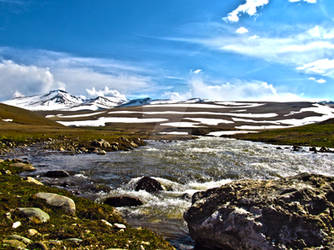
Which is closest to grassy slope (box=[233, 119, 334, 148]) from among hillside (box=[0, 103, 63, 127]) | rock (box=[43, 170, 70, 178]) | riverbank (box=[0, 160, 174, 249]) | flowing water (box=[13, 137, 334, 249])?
flowing water (box=[13, 137, 334, 249])

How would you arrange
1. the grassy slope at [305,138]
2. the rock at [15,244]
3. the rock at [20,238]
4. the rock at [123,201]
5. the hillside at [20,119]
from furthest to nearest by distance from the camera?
the hillside at [20,119] → the grassy slope at [305,138] → the rock at [123,201] → the rock at [20,238] → the rock at [15,244]

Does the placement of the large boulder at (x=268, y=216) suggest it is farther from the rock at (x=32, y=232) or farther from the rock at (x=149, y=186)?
the rock at (x=149, y=186)

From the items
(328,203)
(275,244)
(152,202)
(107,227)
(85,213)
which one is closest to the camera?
(275,244)

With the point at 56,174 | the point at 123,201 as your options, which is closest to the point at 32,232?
the point at 123,201

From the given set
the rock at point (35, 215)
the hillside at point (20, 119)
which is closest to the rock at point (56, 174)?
the rock at point (35, 215)

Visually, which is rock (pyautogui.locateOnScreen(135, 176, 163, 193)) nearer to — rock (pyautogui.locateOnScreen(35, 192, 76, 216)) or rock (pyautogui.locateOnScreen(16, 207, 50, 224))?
rock (pyautogui.locateOnScreen(35, 192, 76, 216))

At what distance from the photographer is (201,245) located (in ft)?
30.4

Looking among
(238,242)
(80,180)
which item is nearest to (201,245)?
(238,242)

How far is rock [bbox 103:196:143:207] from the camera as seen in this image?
13945 millimetres

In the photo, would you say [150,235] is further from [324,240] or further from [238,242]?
[324,240]

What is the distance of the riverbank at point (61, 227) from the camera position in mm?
6629

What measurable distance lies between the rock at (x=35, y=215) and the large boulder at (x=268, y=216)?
551 cm

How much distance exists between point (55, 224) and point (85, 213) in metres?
2.38

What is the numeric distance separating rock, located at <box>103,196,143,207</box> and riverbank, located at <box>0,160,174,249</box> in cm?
229
